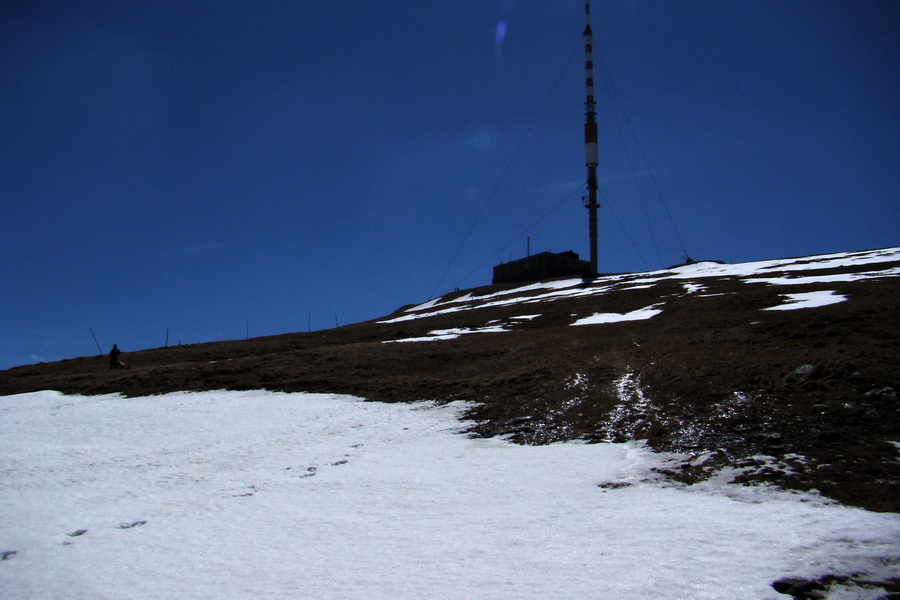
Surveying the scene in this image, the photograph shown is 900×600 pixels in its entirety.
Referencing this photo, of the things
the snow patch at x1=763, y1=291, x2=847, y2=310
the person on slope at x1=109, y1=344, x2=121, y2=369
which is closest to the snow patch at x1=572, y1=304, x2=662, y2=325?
the snow patch at x1=763, y1=291, x2=847, y2=310

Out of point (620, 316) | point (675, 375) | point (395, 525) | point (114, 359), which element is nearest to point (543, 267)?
point (620, 316)

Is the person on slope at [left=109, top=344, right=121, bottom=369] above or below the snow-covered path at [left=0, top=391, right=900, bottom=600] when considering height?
above

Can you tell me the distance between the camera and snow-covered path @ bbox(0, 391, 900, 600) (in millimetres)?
8523

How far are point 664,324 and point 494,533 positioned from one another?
85.0 ft

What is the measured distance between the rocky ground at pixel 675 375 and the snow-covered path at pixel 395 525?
1.84m

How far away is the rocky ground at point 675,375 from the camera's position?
13555 millimetres

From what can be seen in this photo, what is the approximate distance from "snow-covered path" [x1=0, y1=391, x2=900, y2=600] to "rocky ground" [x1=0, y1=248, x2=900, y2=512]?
1838mm

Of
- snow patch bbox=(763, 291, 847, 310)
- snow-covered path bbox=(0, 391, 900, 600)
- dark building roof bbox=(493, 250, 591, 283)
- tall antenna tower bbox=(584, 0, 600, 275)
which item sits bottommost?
snow-covered path bbox=(0, 391, 900, 600)

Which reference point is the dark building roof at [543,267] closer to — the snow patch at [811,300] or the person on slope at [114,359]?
the snow patch at [811,300]

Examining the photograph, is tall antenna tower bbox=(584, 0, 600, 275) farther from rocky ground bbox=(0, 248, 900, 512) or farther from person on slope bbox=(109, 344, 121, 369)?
person on slope bbox=(109, 344, 121, 369)

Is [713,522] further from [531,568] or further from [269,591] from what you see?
[269,591]

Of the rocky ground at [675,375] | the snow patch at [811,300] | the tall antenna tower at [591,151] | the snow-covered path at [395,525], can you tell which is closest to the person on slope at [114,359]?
the rocky ground at [675,375]

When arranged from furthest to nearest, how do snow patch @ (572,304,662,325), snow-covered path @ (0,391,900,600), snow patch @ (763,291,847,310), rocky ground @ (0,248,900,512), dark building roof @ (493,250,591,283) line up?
dark building roof @ (493,250,591,283), snow patch @ (572,304,662,325), snow patch @ (763,291,847,310), rocky ground @ (0,248,900,512), snow-covered path @ (0,391,900,600)

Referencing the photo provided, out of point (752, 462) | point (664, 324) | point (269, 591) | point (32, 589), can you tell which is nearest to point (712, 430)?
point (752, 462)
